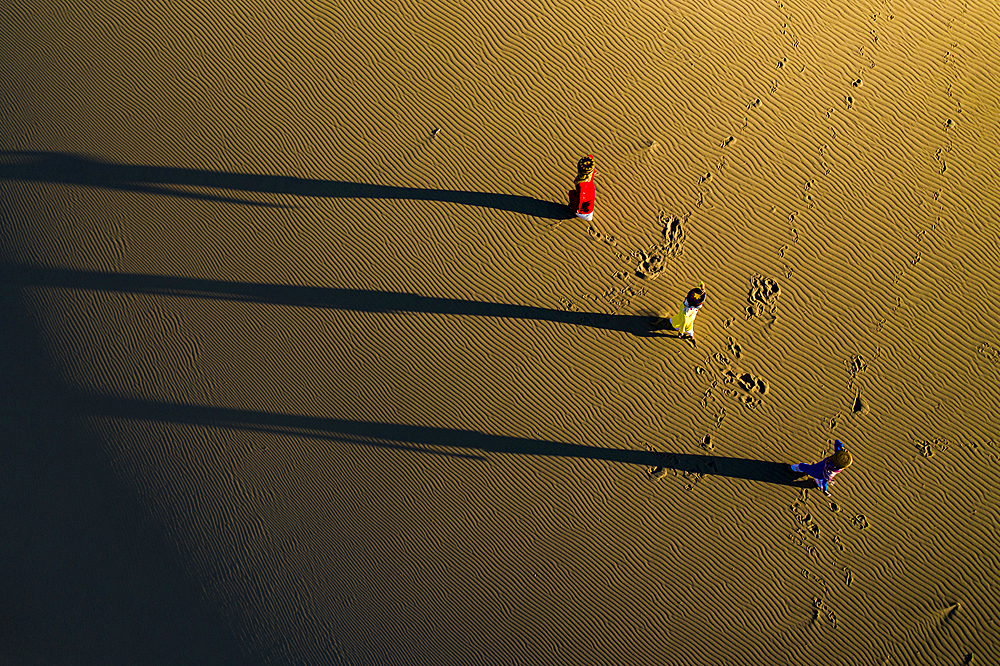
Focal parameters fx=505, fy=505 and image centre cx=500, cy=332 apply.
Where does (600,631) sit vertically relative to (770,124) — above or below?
below

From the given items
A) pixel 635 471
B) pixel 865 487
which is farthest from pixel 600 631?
pixel 865 487

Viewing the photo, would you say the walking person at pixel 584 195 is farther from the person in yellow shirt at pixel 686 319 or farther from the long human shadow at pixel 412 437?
the long human shadow at pixel 412 437

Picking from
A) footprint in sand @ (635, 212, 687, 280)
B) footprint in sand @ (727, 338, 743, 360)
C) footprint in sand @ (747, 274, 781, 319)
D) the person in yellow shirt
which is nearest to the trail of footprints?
footprint in sand @ (635, 212, 687, 280)

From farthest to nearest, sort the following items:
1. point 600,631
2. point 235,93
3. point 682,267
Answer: point 235,93, point 682,267, point 600,631

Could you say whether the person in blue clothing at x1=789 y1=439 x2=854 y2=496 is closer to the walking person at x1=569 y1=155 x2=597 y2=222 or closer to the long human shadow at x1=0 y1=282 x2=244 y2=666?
the walking person at x1=569 y1=155 x2=597 y2=222

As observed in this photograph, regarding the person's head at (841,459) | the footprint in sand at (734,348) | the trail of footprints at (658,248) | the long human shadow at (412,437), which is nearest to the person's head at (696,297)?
the trail of footprints at (658,248)

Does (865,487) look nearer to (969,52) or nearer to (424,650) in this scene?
(424,650)

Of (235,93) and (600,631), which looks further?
(235,93)
